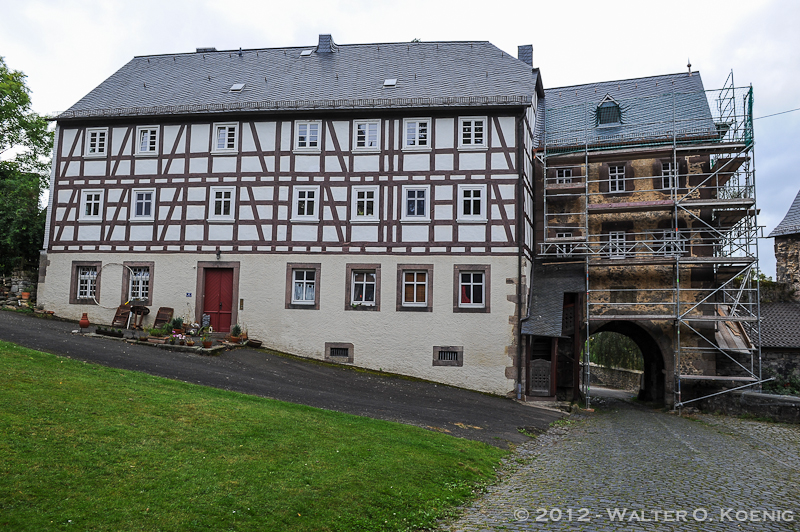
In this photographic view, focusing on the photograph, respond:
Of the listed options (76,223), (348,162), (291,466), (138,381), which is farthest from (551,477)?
(76,223)

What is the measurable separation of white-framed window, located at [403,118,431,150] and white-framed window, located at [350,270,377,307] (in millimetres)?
4808

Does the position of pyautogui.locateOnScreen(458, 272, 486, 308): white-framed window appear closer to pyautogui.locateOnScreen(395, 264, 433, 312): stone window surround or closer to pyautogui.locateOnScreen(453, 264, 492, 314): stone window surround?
pyautogui.locateOnScreen(453, 264, 492, 314): stone window surround

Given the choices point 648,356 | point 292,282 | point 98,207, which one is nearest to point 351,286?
point 292,282

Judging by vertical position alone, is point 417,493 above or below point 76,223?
below

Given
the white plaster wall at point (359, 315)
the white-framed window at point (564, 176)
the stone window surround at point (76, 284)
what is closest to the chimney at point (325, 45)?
the white plaster wall at point (359, 315)

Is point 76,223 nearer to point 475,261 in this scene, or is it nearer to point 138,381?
point 138,381

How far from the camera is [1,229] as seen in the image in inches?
982

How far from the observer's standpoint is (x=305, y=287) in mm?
21688

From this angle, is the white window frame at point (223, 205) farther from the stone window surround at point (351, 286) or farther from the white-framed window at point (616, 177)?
the white-framed window at point (616, 177)

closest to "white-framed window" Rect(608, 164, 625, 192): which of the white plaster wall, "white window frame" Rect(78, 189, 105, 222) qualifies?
the white plaster wall

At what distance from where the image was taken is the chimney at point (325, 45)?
87.1 feet

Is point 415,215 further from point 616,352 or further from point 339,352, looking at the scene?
point 616,352

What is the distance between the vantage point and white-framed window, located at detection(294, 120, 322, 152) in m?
22.3

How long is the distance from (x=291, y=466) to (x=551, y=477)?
4.54 metres
